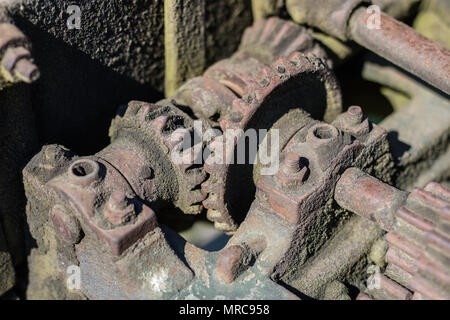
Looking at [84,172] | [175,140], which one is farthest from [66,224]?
[175,140]

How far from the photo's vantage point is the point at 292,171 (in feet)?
7.47

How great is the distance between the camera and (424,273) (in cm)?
193

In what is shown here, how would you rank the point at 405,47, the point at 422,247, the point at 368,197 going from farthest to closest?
the point at 405,47, the point at 368,197, the point at 422,247

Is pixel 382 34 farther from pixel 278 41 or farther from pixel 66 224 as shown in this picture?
pixel 66 224

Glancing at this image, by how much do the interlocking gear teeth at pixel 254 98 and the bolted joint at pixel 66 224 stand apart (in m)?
0.57

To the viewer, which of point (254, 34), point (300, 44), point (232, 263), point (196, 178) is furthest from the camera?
point (254, 34)

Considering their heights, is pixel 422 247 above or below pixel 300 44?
below

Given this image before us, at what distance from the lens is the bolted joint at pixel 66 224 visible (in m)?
2.19

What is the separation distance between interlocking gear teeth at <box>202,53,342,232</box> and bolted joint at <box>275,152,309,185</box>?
0.74 ft

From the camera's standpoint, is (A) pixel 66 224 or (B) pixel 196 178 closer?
(A) pixel 66 224

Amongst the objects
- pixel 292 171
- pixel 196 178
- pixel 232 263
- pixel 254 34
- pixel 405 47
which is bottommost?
pixel 232 263

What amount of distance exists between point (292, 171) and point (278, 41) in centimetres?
101

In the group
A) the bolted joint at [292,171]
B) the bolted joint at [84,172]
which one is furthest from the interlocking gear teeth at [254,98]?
the bolted joint at [84,172]

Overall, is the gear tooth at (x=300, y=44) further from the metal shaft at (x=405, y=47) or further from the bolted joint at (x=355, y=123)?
the bolted joint at (x=355, y=123)
